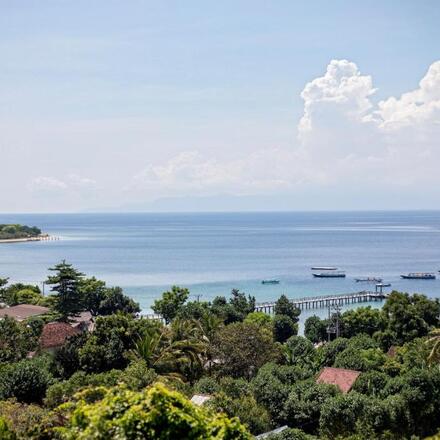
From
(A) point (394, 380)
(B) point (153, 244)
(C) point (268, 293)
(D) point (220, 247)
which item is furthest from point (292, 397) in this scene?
(B) point (153, 244)

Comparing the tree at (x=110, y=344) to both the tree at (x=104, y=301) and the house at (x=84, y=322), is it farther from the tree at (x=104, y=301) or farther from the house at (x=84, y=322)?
the tree at (x=104, y=301)

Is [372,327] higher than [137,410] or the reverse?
the reverse

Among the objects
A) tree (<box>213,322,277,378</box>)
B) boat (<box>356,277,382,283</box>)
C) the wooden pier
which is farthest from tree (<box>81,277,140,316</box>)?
boat (<box>356,277,382,283</box>)

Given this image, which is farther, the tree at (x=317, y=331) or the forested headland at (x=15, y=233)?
the forested headland at (x=15, y=233)

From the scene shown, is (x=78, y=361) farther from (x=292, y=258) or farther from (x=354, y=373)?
(x=292, y=258)

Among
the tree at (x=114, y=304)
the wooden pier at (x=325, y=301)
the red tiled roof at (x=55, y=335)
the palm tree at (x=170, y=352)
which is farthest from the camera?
the wooden pier at (x=325, y=301)

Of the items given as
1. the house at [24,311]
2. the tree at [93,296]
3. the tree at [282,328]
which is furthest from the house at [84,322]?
the tree at [282,328]
